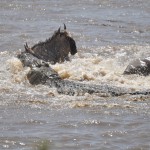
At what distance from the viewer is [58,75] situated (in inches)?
417

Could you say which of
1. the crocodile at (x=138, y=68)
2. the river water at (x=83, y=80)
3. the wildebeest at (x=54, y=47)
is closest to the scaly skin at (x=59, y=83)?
the river water at (x=83, y=80)

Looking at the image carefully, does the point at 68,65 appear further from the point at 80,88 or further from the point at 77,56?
the point at 80,88

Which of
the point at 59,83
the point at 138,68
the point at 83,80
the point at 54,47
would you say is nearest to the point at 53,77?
the point at 59,83

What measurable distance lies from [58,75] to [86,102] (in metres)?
1.53

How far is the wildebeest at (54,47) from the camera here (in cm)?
1208

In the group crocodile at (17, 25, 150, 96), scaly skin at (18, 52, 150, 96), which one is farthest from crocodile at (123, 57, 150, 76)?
scaly skin at (18, 52, 150, 96)

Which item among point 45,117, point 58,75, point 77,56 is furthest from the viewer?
point 77,56

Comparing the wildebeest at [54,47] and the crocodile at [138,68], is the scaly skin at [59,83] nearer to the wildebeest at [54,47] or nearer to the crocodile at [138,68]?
the wildebeest at [54,47]

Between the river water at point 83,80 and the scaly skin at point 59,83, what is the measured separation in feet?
0.49

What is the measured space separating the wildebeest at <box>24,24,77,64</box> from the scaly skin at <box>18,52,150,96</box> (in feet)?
1.61

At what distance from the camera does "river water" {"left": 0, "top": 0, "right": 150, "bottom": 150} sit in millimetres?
7531

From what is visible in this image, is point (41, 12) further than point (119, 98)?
Yes

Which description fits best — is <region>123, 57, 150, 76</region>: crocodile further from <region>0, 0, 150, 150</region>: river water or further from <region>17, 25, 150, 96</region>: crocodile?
<region>17, 25, 150, 96</region>: crocodile

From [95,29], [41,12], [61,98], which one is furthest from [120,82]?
[41,12]
